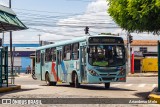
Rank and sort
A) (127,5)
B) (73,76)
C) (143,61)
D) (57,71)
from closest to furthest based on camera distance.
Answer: (127,5)
(73,76)
(57,71)
(143,61)

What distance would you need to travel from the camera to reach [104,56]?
22062mm

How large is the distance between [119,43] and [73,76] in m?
3.63

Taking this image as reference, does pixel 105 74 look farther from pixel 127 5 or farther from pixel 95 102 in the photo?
pixel 95 102

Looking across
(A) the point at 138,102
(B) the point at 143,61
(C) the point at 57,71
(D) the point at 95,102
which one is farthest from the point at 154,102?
→ (B) the point at 143,61

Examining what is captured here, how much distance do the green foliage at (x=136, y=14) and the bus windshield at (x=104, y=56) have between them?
3.98 meters

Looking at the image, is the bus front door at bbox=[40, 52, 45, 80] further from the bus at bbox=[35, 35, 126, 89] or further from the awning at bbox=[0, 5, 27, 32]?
the awning at bbox=[0, 5, 27, 32]

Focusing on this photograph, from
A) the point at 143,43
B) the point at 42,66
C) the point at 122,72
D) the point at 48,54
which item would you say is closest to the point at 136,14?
the point at 122,72

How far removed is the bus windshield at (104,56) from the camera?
2200 centimetres

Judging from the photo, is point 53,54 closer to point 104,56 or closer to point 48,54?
point 48,54

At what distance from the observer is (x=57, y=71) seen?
27031 millimetres

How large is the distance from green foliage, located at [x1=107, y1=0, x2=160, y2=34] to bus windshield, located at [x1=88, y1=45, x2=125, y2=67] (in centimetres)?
398

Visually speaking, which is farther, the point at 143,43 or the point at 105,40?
the point at 143,43

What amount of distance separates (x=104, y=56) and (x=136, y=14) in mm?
6048

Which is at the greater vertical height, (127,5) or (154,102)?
(127,5)
